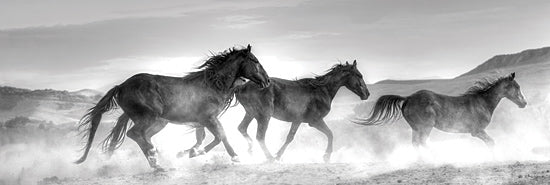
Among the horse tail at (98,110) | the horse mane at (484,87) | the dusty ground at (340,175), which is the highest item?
the horse mane at (484,87)

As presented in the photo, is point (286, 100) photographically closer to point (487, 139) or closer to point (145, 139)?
point (145, 139)

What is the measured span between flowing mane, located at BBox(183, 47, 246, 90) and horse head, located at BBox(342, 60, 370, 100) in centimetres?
364

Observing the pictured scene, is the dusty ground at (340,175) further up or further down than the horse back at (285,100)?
further down

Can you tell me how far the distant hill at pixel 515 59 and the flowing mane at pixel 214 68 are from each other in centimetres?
7038

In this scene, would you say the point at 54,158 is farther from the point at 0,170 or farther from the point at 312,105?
the point at 312,105

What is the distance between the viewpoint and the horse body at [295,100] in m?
15.9

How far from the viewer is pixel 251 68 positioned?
14.6 m

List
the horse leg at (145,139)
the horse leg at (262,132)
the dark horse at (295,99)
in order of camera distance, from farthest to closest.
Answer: the dark horse at (295,99)
the horse leg at (262,132)
the horse leg at (145,139)

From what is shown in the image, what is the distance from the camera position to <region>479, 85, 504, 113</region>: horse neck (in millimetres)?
16938

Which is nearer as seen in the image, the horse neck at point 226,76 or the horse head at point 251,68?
the horse neck at point 226,76

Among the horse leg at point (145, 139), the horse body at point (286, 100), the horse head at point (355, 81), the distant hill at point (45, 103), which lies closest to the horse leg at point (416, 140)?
the horse head at point (355, 81)

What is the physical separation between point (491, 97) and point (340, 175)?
624 cm

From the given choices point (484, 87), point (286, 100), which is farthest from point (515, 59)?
point (286, 100)

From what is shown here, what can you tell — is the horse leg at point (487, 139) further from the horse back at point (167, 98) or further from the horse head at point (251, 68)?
the horse back at point (167, 98)
